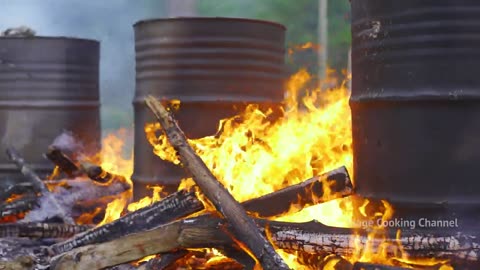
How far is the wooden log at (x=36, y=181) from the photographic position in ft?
18.2

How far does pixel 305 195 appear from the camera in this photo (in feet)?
13.0

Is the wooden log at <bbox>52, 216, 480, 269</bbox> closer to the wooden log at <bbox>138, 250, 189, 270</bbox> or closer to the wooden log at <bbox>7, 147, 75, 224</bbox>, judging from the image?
the wooden log at <bbox>138, 250, 189, 270</bbox>

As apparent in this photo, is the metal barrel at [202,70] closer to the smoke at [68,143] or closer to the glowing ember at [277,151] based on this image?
the glowing ember at [277,151]

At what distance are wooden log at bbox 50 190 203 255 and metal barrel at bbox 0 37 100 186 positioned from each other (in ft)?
8.47

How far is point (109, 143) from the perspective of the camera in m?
7.83

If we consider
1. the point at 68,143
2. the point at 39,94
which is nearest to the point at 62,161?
the point at 68,143

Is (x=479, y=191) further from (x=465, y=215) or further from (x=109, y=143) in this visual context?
(x=109, y=143)

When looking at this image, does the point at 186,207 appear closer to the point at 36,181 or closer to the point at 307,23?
the point at 36,181

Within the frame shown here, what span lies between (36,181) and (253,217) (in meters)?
2.75

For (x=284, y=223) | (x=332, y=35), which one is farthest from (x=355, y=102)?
(x=332, y=35)

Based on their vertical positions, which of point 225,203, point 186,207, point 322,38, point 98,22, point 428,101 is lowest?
point 186,207

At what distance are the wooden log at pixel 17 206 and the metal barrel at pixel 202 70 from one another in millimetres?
1011

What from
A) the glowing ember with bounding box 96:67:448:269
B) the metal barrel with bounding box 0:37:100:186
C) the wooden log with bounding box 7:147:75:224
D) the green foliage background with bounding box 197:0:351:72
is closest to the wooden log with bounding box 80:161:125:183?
the wooden log with bounding box 7:147:75:224

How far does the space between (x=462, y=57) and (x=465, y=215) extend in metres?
0.78
